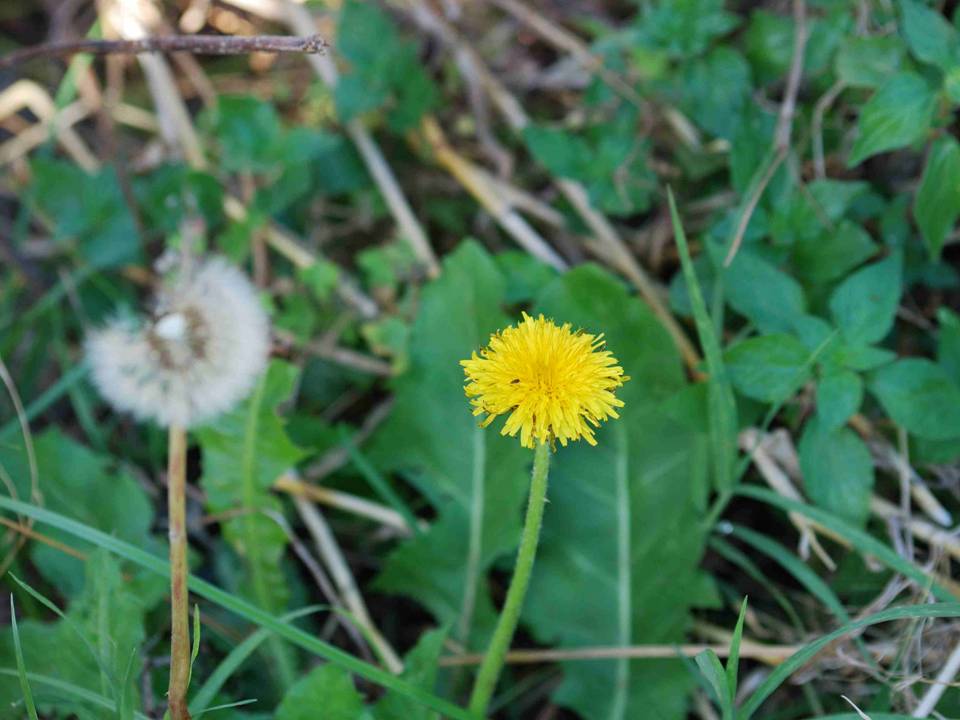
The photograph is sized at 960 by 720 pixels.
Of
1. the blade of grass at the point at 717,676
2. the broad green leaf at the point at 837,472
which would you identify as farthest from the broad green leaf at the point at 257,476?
the broad green leaf at the point at 837,472

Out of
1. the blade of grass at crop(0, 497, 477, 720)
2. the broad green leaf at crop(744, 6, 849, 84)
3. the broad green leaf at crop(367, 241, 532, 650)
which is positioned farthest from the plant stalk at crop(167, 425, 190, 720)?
the broad green leaf at crop(744, 6, 849, 84)

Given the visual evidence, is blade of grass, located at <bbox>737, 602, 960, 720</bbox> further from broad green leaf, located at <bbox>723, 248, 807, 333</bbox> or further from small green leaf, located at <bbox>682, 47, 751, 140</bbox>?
small green leaf, located at <bbox>682, 47, 751, 140</bbox>

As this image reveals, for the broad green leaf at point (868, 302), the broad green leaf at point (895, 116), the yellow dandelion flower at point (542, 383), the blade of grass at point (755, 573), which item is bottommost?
the blade of grass at point (755, 573)

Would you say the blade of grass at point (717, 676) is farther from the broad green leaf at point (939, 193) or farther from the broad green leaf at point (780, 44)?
the broad green leaf at point (780, 44)

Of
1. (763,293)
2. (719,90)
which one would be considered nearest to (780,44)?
(719,90)

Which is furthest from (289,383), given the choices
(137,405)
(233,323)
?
(137,405)

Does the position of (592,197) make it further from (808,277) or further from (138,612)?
(138,612)
